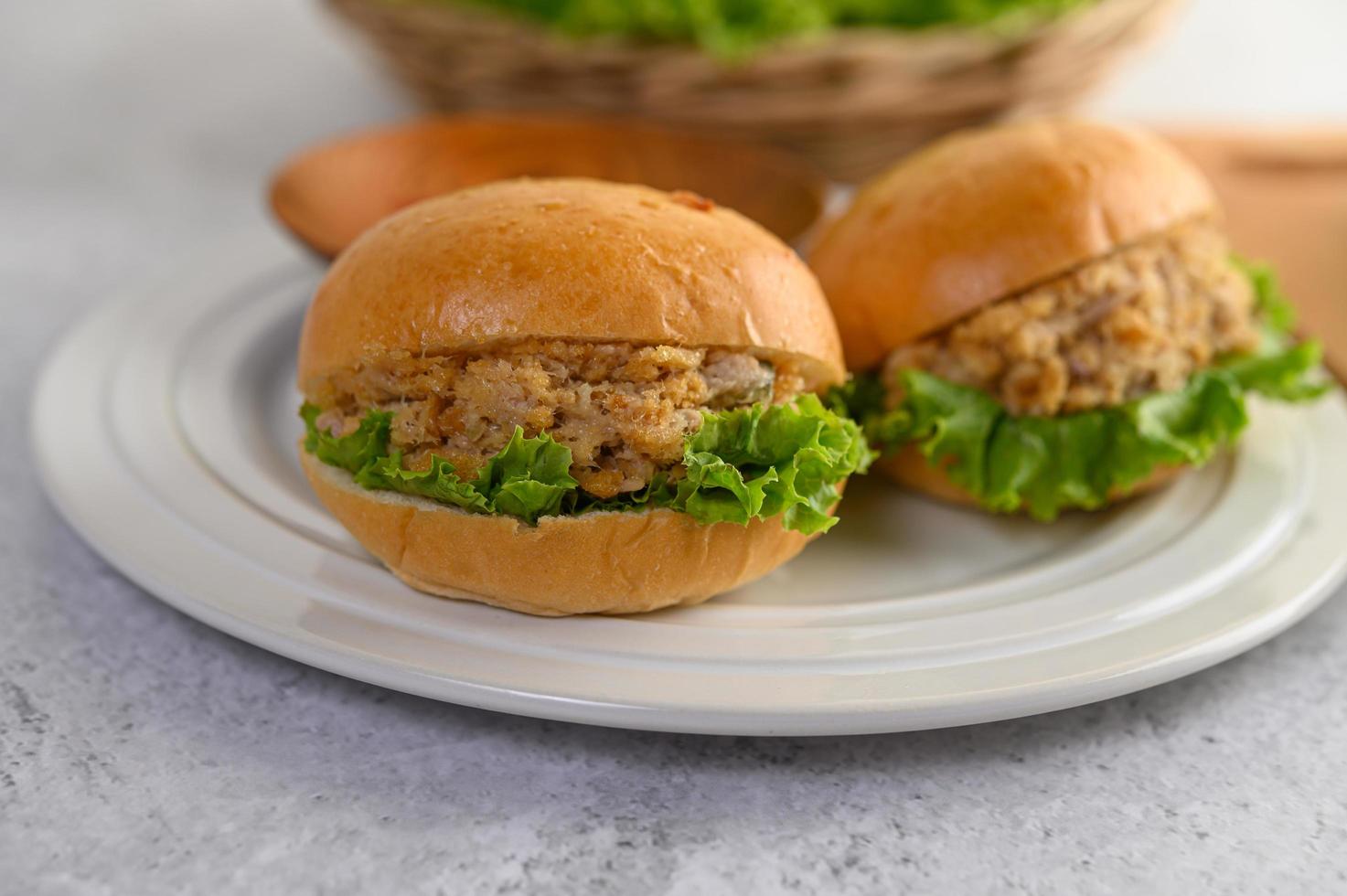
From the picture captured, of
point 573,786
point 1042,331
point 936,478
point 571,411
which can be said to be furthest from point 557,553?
point 1042,331

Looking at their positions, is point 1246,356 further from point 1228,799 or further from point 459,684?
point 459,684

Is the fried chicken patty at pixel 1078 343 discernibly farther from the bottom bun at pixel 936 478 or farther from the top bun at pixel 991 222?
the bottom bun at pixel 936 478

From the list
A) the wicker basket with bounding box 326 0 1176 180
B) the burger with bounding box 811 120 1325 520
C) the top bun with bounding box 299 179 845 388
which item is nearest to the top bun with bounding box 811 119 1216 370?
the burger with bounding box 811 120 1325 520

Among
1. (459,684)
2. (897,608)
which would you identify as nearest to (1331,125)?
(897,608)

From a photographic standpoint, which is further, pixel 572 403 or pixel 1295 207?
pixel 1295 207

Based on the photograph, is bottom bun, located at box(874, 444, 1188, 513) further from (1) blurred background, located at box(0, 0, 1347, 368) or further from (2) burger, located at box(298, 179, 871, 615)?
(1) blurred background, located at box(0, 0, 1347, 368)

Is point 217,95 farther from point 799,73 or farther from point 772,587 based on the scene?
point 772,587

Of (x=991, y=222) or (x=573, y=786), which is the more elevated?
(x=991, y=222)
